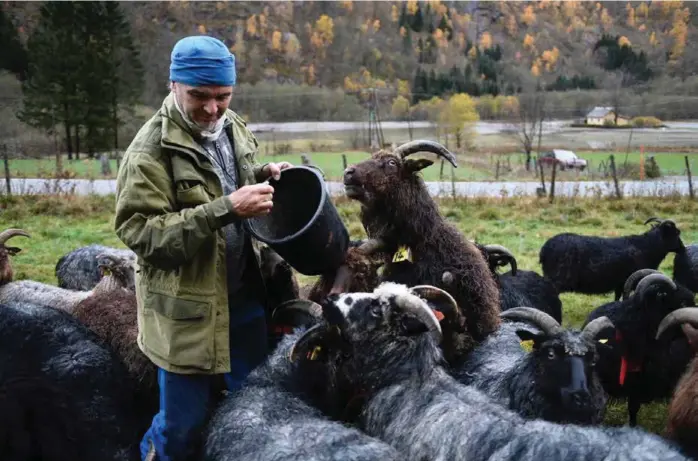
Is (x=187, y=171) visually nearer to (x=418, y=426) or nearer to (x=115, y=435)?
(x=418, y=426)

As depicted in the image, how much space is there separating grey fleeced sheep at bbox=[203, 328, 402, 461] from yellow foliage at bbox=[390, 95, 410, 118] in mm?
Result: 28004

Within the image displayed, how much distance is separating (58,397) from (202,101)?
90.6 inches

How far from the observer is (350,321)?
4293 millimetres

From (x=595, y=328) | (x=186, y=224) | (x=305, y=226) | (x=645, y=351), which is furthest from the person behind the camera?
(x=645, y=351)

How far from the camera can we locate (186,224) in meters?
3.39

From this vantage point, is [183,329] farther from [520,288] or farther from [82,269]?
[82,269]

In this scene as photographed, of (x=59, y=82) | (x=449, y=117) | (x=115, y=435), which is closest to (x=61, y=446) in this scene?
(x=115, y=435)

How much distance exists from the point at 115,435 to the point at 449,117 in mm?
26998

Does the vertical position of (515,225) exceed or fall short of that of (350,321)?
it falls short

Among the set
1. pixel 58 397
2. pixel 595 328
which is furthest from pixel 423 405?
pixel 58 397

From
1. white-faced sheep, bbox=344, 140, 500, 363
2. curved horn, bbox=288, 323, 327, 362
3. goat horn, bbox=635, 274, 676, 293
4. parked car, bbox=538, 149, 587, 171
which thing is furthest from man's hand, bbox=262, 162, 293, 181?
parked car, bbox=538, 149, 587, 171

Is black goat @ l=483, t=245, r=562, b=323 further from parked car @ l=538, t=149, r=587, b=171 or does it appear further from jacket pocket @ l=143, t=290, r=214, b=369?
parked car @ l=538, t=149, r=587, b=171

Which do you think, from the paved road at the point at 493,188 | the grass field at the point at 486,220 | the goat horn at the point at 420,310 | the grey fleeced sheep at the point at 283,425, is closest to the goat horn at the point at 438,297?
the goat horn at the point at 420,310

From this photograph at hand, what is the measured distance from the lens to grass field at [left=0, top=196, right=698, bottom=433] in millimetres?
13116
